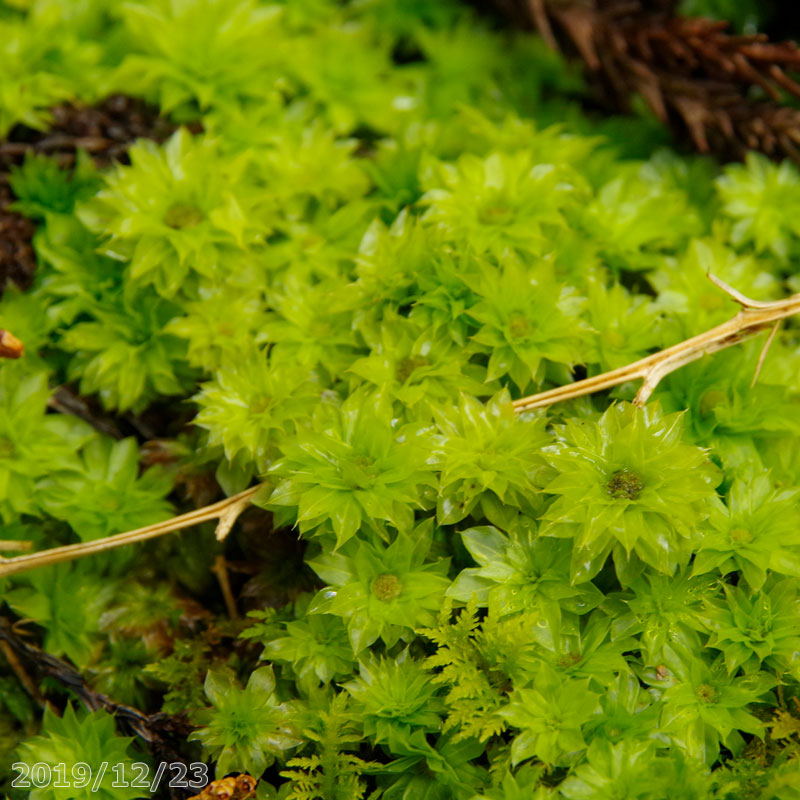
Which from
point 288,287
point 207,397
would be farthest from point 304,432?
point 288,287

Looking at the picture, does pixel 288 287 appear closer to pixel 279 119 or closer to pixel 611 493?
pixel 279 119

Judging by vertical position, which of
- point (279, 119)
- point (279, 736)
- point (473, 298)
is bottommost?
point (279, 736)

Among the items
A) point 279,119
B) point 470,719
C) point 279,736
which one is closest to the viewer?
point 470,719

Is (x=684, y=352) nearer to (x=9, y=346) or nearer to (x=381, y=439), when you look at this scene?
(x=381, y=439)

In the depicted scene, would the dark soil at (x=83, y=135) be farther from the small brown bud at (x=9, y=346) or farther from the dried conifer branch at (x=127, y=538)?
the dried conifer branch at (x=127, y=538)

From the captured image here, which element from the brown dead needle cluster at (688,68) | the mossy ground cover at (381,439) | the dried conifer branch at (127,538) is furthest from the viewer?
the brown dead needle cluster at (688,68)

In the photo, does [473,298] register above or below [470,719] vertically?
above
